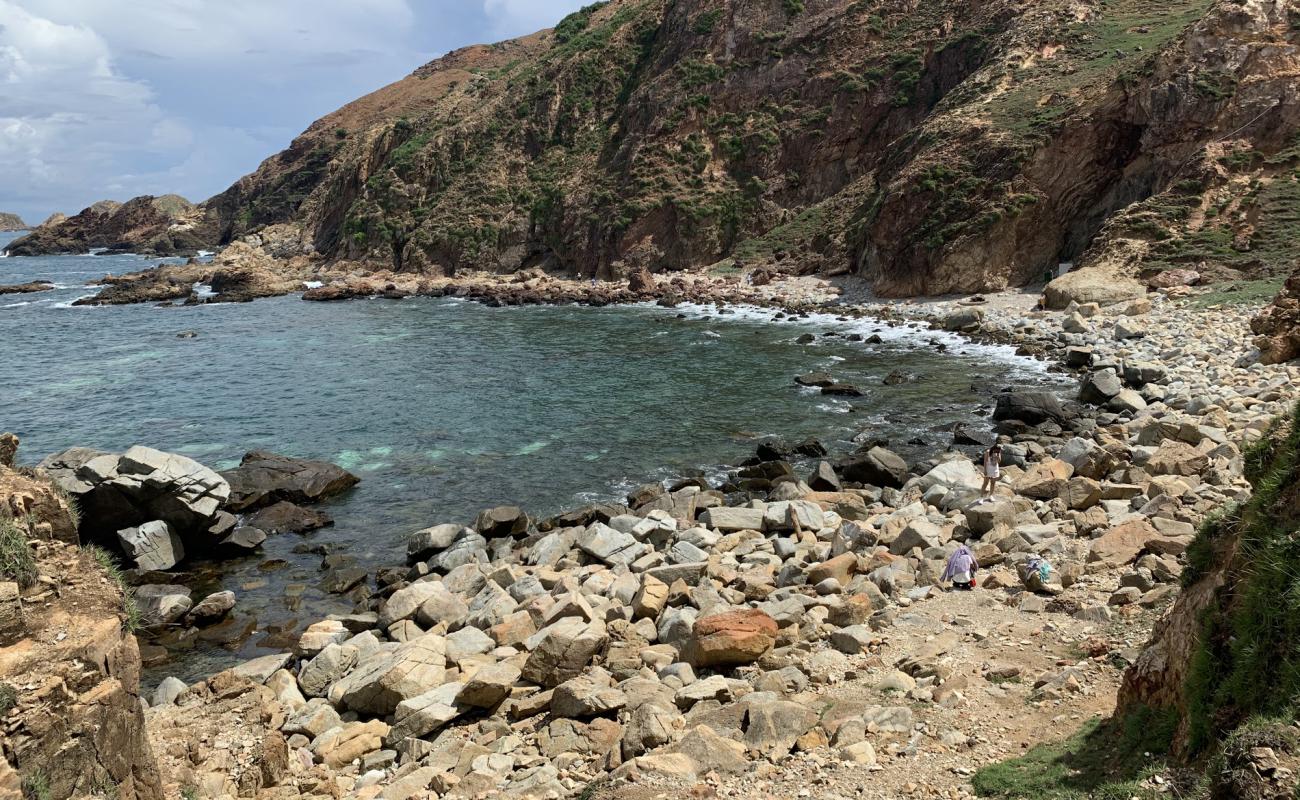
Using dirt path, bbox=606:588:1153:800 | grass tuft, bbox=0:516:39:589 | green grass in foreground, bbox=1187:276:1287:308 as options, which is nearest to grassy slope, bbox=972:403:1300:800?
dirt path, bbox=606:588:1153:800

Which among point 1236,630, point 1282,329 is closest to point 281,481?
point 1236,630

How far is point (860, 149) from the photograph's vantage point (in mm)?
68875

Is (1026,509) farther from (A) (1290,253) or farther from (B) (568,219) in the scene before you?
(B) (568,219)

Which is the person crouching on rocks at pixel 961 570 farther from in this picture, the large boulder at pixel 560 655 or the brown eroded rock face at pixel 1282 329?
the brown eroded rock face at pixel 1282 329

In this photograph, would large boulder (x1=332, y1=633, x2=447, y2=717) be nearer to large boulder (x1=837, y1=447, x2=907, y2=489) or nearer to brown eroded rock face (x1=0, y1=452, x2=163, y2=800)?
brown eroded rock face (x1=0, y1=452, x2=163, y2=800)

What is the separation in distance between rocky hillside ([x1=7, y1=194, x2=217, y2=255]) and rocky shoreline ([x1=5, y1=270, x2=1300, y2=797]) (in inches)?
5358

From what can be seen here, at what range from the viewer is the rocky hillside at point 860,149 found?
4144 cm

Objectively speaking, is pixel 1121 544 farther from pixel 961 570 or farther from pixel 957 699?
pixel 957 699

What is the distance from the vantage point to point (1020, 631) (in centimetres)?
1049

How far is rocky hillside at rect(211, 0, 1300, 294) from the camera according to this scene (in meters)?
41.6

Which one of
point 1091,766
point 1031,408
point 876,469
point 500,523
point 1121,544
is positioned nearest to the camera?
point 1091,766

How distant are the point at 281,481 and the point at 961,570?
59.4ft

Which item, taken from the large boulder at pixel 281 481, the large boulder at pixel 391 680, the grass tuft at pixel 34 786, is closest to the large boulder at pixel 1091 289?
the large boulder at pixel 281 481

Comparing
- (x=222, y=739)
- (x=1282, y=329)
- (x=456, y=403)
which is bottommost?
(x=222, y=739)
